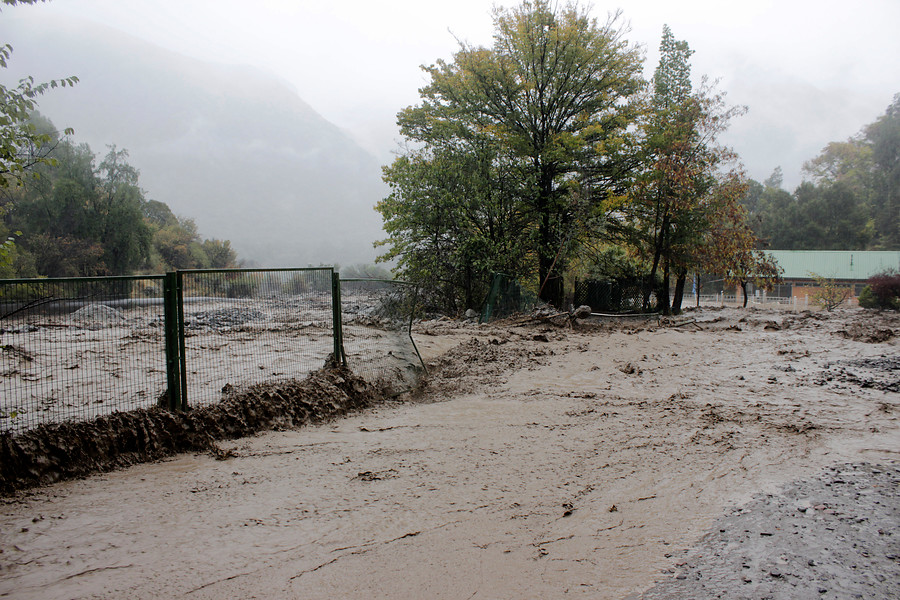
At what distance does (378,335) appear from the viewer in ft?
26.1

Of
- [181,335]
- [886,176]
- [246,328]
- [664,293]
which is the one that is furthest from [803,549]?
[886,176]

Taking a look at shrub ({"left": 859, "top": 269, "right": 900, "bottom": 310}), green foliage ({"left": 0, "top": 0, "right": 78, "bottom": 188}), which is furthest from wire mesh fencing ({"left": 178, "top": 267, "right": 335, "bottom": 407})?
shrub ({"left": 859, "top": 269, "right": 900, "bottom": 310})

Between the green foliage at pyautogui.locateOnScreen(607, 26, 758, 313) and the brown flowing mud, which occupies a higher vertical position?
the green foliage at pyautogui.locateOnScreen(607, 26, 758, 313)

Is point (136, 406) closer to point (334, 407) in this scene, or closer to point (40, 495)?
point (40, 495)

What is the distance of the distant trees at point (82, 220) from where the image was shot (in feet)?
114

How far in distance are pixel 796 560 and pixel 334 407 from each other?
5.19 metres

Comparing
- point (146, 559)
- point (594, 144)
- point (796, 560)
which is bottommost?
point (146, 559)

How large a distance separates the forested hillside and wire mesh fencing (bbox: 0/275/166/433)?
63.2 meters

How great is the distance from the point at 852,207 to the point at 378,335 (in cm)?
7723

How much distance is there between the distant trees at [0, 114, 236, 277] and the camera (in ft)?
114

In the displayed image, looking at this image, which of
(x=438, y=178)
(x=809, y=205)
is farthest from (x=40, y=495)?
(x=809, y=205)

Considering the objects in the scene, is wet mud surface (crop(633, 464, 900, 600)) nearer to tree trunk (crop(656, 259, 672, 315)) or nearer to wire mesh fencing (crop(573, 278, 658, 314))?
wire mesh fencing (crop(573, 278, 658, 314))

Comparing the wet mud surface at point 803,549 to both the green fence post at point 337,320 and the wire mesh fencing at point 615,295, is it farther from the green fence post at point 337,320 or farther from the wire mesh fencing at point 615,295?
the wire mesh fencing at point 615,295

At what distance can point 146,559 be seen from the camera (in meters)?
3.11
